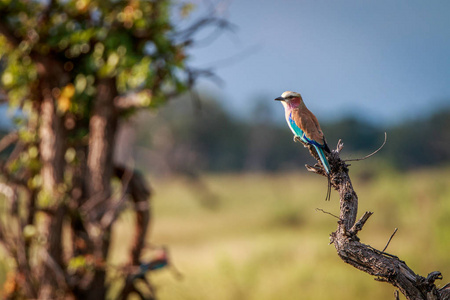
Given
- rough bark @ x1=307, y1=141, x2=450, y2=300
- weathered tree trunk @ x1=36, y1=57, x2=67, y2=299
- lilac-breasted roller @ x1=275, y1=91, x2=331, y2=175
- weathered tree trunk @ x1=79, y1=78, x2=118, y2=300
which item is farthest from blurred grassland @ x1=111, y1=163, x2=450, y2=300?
lilac-breasted roller @ x1=275, y1=91, x2=331, y2=175

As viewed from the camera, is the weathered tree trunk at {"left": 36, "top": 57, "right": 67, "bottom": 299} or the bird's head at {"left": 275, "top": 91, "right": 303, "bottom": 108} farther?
the weathered tree trunk at {"left": 36, "top": 57, "right": 67, "bottom": 299}

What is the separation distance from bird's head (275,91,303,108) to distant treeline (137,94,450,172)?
128ft

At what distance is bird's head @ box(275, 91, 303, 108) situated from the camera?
193cm

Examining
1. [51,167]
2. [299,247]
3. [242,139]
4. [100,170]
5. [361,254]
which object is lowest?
[51,167]

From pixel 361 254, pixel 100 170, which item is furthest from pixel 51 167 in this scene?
pixel 361 254

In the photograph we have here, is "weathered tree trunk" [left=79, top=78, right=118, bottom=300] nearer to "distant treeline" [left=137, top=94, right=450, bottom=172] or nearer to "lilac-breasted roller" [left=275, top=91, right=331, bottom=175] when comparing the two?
"lilac-breasted roller" [left=275, top=91, right=331, bottom=175]

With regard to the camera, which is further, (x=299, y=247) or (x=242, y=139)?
(x=242, y=139)

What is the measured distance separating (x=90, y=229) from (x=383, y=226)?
54.4ft

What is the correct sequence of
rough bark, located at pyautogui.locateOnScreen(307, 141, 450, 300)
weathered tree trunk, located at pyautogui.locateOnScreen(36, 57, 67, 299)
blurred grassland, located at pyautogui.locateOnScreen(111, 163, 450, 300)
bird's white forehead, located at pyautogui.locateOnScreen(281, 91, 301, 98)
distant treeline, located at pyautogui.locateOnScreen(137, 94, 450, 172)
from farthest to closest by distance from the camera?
1. distant treeline, located at pyautogui.locateOnScreen(137, 94, 450, 172)
2. blurred grassland, located at pyautogui.locateOnScreen(111, 163, 450, 300)
3. weathered tree trunk, located at pyautogui.locateOnScreen(36, 57, 67, 299)
4. rough bark, located at pyautogui.locateOnScreen(307, 141, 450, 300)
5. bird's white forehead, located at pyautogui.locateOnScreen(281, 91, 301, 98)

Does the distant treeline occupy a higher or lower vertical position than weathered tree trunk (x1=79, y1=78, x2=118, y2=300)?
higher

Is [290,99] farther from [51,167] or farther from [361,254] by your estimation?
[51,167]

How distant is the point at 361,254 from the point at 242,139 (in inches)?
2037

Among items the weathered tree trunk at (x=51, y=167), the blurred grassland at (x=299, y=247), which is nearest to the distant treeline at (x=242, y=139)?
the blurred grassland at (x=299, y=247)

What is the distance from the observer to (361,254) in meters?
2.50
